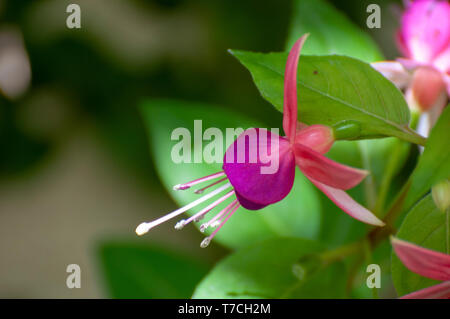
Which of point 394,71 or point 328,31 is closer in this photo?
point 394,71

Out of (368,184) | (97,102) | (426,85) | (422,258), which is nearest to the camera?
(422,258)

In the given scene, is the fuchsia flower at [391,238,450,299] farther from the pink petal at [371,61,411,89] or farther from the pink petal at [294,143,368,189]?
Result: the pink petal at [371,61,411,89]

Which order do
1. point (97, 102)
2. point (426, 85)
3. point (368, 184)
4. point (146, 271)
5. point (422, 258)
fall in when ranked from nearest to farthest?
point (422, 258), point (426, 85), point (368, 184), point (146, 271), point (97, 102)

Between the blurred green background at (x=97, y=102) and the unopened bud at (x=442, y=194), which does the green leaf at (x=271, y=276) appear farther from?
the blurred green background at (x=97, y=102)

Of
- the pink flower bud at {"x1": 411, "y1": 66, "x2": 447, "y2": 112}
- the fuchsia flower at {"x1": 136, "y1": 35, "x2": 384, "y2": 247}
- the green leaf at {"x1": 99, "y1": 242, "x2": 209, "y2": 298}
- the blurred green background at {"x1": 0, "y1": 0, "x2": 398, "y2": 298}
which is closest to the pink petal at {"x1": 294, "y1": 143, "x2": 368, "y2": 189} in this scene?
the fuchsia flower at {"x1": 136, "y1": 35, "x2": 384, "y2": 247}

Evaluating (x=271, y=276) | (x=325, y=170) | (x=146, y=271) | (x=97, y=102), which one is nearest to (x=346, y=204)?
(x=325, y=170)

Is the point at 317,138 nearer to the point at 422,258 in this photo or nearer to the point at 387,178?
the point at 422,258

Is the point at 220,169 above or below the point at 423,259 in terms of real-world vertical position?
above
